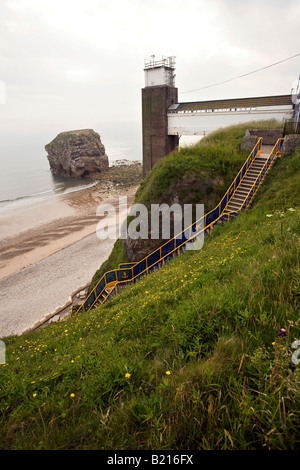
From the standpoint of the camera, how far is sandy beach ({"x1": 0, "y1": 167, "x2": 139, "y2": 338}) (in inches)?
733

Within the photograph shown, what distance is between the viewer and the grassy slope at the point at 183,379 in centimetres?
221

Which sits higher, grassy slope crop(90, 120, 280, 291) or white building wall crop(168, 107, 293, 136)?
white building wall crop(168, 107, 293, 136)

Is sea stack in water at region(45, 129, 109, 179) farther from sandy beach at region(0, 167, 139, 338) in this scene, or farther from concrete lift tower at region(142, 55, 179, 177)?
concrete lift tower at region(142, 55, 179, 177)

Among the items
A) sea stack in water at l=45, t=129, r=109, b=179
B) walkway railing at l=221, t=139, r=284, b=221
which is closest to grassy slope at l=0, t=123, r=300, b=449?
walkway railing at l=221, t=139, r=284, b=221

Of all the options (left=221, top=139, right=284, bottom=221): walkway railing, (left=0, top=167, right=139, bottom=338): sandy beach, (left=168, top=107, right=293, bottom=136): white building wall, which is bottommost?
(left=0, top=167, right=139, bottom=338): sandy beach

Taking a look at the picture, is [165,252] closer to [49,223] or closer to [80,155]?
[49,223]

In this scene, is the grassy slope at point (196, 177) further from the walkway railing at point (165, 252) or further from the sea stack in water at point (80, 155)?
the sea stack in water at point (80, 155)

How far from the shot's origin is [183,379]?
2.81 metres

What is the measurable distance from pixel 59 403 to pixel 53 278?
68.0ft

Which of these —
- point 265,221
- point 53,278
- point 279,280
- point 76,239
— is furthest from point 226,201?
point 76,239

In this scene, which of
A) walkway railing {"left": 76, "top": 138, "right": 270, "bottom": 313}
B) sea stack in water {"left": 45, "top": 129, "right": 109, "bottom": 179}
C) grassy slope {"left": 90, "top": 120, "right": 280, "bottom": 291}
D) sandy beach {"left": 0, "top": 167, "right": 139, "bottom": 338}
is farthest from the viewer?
sea stack in water {"left": 45, "top": 129, "right": 109, "bottom": 179}

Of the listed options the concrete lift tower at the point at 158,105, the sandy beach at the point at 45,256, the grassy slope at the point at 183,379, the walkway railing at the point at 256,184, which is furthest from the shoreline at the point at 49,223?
the grassy slope at the point at 183,379

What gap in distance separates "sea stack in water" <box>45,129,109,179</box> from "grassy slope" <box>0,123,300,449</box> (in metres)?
67.9

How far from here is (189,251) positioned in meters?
11.5
